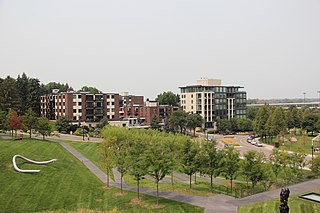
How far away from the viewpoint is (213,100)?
100625 millimetres

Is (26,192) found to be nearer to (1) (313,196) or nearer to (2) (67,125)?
(1) (313,196)

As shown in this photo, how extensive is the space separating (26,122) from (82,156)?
1760 centimetres

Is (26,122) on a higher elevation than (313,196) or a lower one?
higher

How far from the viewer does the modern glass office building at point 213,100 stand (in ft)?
327

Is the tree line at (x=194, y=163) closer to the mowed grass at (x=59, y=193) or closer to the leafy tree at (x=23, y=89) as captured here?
the mowed grass at (x=59, y=193)

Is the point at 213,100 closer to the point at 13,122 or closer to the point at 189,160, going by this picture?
the point at 13,122

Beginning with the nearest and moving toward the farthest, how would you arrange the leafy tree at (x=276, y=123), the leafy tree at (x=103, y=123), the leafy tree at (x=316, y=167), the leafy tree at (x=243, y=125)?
the leafy tree at (x=316, y=167) < the leafy tree at (x=276, y=123) < the leafy tree at (x=103, y=123) < the leafy tree at (x=243, y=125)

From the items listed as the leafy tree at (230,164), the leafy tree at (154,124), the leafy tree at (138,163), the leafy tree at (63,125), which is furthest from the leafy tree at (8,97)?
the leafy tree at (230,164)

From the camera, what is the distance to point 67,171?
109 ft

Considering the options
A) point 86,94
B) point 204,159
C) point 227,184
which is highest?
point 86,94

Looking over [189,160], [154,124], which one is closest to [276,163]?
[189,160]

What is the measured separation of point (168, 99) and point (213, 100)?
32.7 meters

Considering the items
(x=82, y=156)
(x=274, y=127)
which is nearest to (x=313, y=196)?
(x=82, y=156)

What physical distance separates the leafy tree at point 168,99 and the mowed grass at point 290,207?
349 feet
